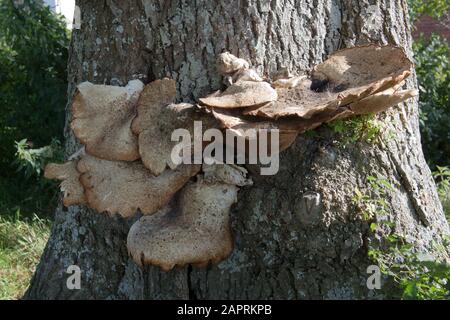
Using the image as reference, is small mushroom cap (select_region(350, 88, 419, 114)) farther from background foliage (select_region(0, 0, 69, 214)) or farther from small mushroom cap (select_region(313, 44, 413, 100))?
background foliage (select_region(0, 0, 69, 214))

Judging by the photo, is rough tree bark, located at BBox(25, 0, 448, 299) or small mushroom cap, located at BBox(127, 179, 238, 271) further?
rough tree bark, located at BBox(25, 0, 448, 299)

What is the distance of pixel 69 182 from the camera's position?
250 cm

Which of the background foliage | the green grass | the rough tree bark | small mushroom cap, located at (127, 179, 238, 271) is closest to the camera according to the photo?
small mushroom cap, located at (127, 179, 238, 271)

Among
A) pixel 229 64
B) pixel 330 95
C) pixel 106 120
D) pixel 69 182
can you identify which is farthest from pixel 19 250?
pixel 330 95

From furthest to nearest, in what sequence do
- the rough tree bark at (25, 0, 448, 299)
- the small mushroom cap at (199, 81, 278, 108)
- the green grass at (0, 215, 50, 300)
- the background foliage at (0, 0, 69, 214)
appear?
the background foliage at (0, 0, 69, 214)
the green grass at (0, 215, 50, 300)
the rough tree bark at (25, 0, 448, 299)
the small mushroom cap at (199, 81, 278, 108)

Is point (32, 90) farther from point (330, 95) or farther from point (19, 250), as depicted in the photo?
point (330, 95)

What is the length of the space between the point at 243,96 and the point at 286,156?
1.23 ft

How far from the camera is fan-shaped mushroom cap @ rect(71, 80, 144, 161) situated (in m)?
2.44

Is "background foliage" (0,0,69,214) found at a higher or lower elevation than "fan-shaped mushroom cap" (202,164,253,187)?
higher

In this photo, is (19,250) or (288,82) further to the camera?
(19,250)

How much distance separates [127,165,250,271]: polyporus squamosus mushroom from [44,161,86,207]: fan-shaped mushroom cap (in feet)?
0.82

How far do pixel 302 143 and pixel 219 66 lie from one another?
1.45 feet

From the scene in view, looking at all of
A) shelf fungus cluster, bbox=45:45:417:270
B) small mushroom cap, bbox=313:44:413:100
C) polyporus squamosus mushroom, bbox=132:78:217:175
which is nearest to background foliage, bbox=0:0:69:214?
shelf fungus cluster, bbox=45:45:417:270
